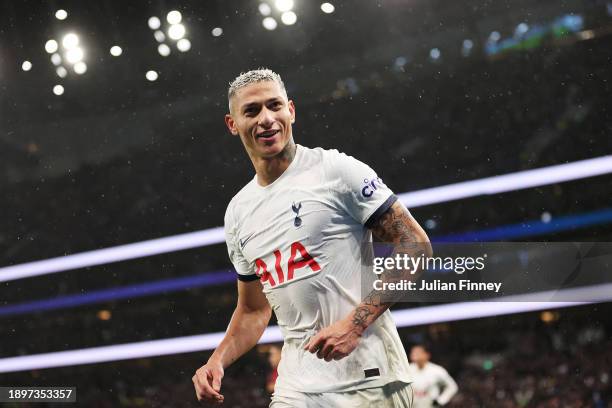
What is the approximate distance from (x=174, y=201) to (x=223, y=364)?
3583mm

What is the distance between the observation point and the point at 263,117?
2.06 meters

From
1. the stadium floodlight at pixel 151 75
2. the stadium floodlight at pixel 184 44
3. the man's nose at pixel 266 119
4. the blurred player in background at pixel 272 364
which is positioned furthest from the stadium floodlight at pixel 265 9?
the man's nose at pixel 266 119

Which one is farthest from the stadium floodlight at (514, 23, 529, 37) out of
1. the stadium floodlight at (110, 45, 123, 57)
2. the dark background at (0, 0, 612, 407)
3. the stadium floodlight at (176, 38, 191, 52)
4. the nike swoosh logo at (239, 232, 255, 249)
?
the nike swoosh logo at (239, 232, 255, 249)

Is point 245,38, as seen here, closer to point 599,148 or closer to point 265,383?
point 599,148

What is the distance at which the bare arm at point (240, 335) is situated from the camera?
1946 millimetres

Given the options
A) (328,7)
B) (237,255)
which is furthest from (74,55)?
(237,255)

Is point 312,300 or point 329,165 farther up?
point 329,165

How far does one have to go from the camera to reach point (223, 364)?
2012 millimetres

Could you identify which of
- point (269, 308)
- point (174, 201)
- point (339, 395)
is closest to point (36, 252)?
point (174, 201)

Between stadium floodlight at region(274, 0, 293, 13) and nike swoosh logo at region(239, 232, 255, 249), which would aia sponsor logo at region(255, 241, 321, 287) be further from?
stadium floodlight at region(274, 0, 293, 13)

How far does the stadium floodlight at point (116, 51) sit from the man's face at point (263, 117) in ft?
11.1

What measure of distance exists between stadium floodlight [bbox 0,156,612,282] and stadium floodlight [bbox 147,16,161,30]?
1.48 m

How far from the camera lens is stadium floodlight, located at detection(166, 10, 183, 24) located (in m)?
5.09

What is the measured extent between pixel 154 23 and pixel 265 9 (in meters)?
0.77
